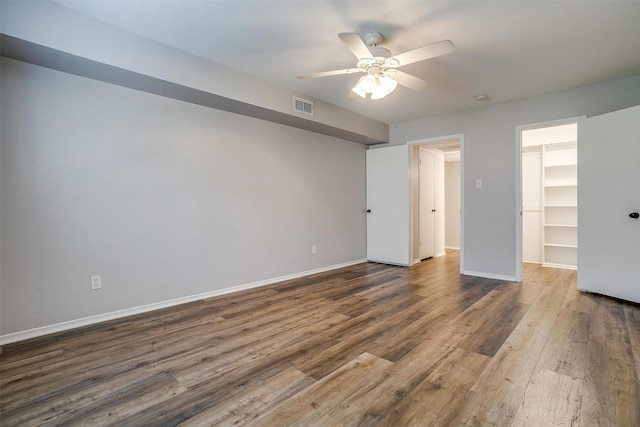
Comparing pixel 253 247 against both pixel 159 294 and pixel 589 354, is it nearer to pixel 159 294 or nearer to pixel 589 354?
pixel 159 294

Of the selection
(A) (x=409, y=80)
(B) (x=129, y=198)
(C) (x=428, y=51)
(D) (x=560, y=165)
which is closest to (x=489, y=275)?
(D) (x=560, y=165)

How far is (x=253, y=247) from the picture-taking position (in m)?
3.86

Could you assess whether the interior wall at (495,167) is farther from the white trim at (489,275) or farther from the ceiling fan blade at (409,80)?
the ceiling fan blade at (409,80)

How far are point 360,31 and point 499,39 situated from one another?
1207mm

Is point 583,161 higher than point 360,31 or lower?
lower

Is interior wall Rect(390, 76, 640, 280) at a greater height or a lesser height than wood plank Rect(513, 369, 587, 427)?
greater

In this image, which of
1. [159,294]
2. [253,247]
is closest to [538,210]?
[253,247]

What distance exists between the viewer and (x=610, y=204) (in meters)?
3.29

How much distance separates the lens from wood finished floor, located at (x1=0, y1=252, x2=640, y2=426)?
5.01 feet

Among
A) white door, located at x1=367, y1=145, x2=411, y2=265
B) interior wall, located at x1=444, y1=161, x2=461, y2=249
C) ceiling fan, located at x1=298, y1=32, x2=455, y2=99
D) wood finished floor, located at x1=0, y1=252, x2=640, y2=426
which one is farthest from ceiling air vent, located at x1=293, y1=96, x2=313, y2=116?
interior wall, located at x1=444, y1=161, x2=461, y2=249

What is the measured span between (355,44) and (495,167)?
10.4 ft

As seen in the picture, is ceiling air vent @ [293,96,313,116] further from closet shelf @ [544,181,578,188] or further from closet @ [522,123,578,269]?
closet shelf @ [544,181,578,188]

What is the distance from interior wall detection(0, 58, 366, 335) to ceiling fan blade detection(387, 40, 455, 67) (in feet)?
→ 7.06

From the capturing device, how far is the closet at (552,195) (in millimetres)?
4947
